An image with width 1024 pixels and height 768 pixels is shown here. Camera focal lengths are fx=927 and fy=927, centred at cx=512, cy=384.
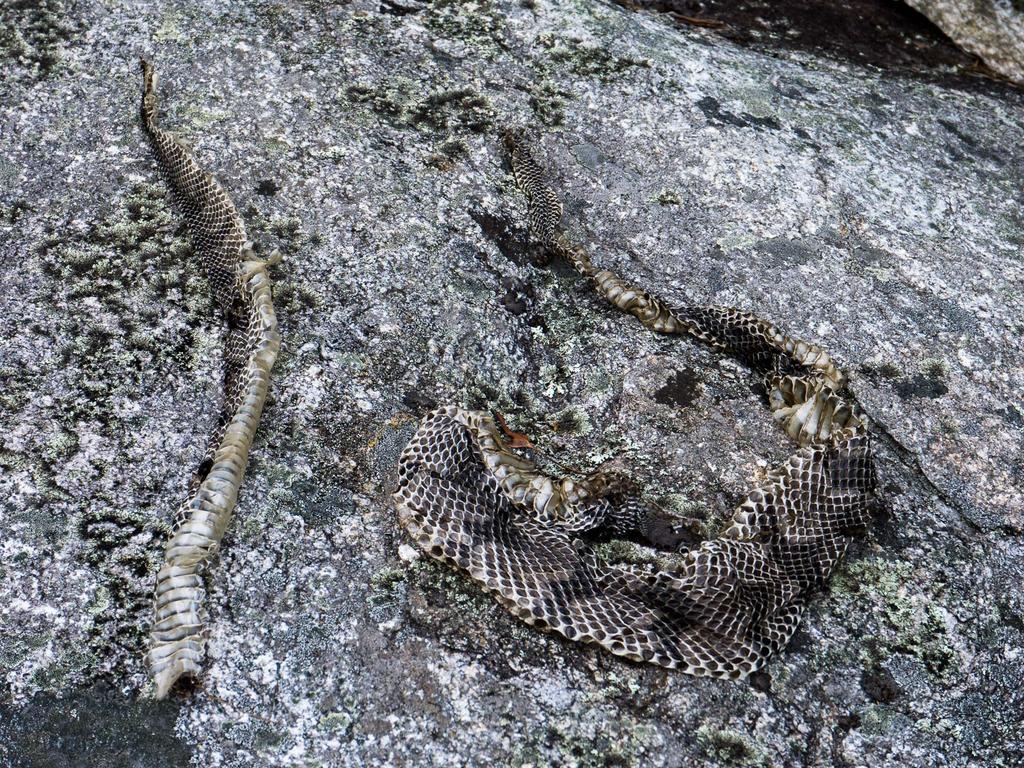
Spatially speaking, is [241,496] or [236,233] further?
[236,233]

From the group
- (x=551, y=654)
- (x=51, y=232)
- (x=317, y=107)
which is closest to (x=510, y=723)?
(x=551, y=654)

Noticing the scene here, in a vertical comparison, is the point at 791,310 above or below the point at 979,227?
below

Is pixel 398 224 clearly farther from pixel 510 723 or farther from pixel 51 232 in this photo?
pixel 510 723

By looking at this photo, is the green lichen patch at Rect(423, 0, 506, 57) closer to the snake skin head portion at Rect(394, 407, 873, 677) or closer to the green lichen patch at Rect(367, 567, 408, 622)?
the snake skin head portion at Rect(394, 407, 873, 677)

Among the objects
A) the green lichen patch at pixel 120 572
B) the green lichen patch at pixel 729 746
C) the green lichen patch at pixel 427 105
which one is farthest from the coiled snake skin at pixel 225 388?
the green lichen patch at pixel 729 746

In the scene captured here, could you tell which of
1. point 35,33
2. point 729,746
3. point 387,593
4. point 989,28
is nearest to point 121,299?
point 387,593

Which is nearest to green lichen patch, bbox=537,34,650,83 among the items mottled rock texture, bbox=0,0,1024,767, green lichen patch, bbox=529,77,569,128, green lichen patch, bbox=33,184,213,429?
mottled rock texture, bbox=0,0,1024,767
